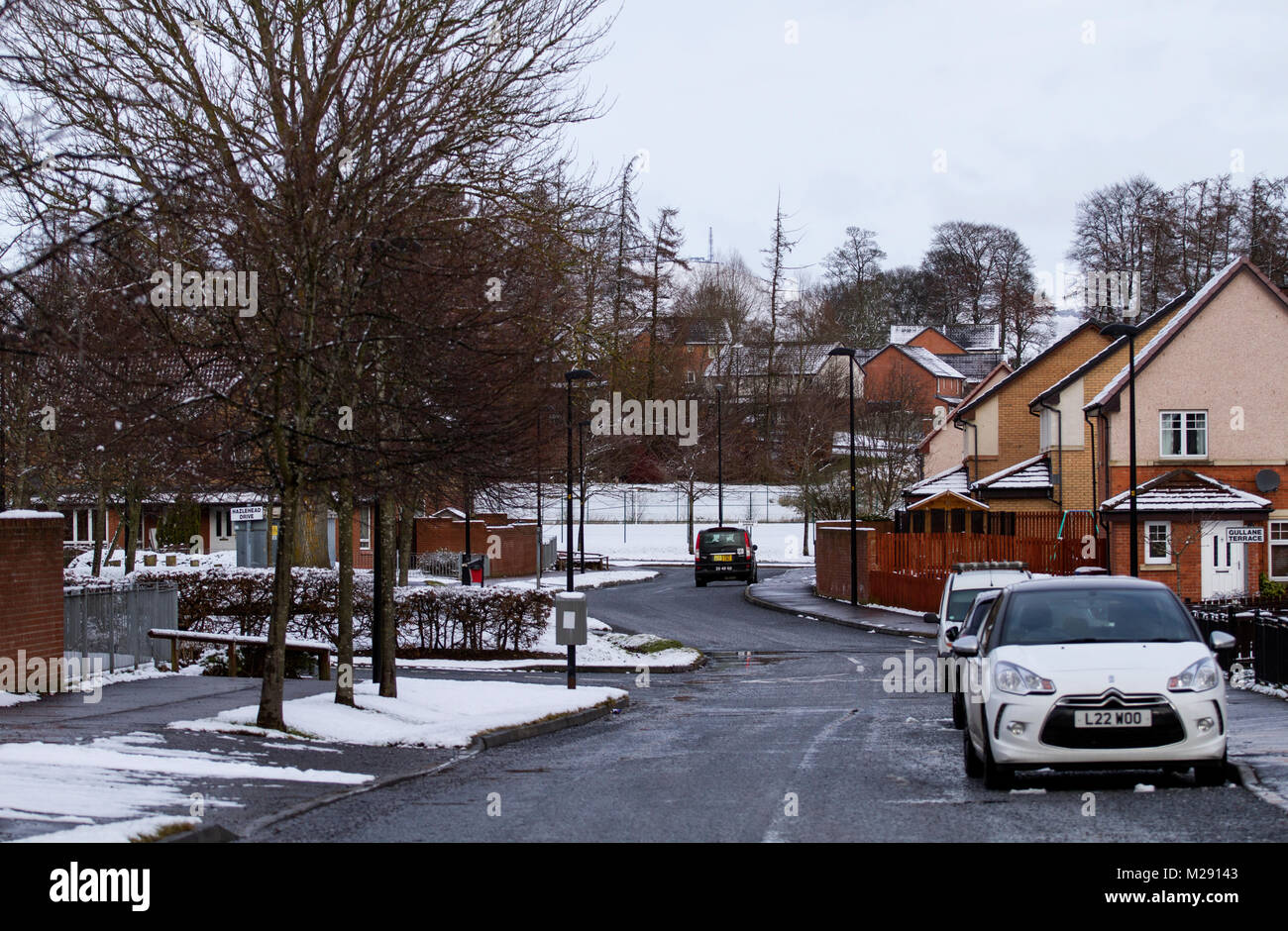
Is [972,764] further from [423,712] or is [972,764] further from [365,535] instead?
[365,535]

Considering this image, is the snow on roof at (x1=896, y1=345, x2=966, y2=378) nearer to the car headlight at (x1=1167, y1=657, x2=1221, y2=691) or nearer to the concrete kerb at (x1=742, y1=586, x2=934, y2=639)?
the concrete kerb at (x1=742, y1=586, x2=934, y2=639)

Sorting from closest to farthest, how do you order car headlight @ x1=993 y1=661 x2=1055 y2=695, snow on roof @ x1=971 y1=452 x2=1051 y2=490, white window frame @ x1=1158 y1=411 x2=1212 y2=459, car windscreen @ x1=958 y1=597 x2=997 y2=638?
car headlight @ x1=993 y1=661 x2=1055 y2=695 → car windscreen @ x1=958 y1=597 x2=997 y2=638 → white window frame @ x1=1158 y1=411 x2=1212 y2=459 → snow on roof @ x1=971 y1=452 x2=1051 y2=490

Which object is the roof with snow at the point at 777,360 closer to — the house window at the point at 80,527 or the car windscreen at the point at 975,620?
the house window at the point at 80,527

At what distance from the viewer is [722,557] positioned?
50.6 m

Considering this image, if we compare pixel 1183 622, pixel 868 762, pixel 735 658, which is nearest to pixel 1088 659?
pixel 1183 622

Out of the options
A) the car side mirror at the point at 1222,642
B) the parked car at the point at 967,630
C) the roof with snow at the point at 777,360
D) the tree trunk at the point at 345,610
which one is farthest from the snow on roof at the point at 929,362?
the car side mirror at the point at 1222,642

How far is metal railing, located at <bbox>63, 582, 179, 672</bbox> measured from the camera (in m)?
19.0

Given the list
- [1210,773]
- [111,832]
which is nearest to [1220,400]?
[1210,773]

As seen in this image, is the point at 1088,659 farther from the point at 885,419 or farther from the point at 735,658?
the point at 885,419

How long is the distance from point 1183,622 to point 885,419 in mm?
53969

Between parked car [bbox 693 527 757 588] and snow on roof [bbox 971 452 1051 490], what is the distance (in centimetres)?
862

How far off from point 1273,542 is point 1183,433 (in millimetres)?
3924

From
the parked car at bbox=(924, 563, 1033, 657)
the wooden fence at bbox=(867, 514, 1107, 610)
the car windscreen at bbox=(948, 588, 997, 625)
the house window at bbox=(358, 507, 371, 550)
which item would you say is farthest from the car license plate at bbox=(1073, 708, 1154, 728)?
the house window at bbox=(358, 507, 371, 550)
